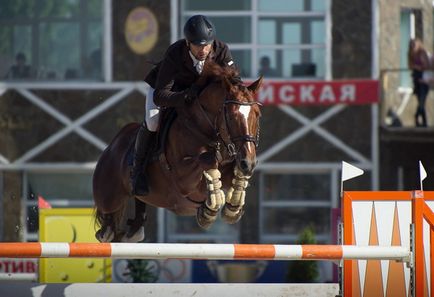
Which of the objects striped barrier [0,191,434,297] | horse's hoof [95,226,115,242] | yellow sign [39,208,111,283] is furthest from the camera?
yellow sign [39,208,111,283]

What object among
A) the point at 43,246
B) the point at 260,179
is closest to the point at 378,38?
the point at 260,179

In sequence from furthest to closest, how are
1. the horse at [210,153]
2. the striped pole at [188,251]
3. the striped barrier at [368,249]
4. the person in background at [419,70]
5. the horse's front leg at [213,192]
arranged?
the person in background at [419,70], the horse's front leg at [213,192], the horse at [210,153], the striped barrier at [368,249], the striped pole at [188,251]

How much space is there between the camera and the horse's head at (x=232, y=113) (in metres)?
7.80

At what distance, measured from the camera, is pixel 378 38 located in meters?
16.9

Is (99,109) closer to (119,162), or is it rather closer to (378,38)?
(378,38)

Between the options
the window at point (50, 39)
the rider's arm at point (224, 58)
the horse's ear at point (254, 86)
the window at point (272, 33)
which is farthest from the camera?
the window at point (50, 39)

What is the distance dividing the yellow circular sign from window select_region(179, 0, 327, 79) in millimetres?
415

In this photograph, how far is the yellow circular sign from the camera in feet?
55.4

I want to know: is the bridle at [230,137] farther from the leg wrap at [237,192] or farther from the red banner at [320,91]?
the red banner at [320,91]

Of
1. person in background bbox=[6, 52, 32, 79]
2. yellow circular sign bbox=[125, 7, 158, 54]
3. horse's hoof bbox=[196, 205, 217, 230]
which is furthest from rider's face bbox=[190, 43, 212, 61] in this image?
person in background bbox=[6, 52, 32, 79]

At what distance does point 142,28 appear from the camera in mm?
16891

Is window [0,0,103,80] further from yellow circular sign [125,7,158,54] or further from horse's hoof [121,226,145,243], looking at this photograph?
horse's hoof [121,226,145,243]

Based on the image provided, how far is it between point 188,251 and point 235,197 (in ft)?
3.23

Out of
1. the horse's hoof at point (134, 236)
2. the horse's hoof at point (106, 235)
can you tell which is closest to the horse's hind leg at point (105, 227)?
the horse's hoof at point (106, 235)
